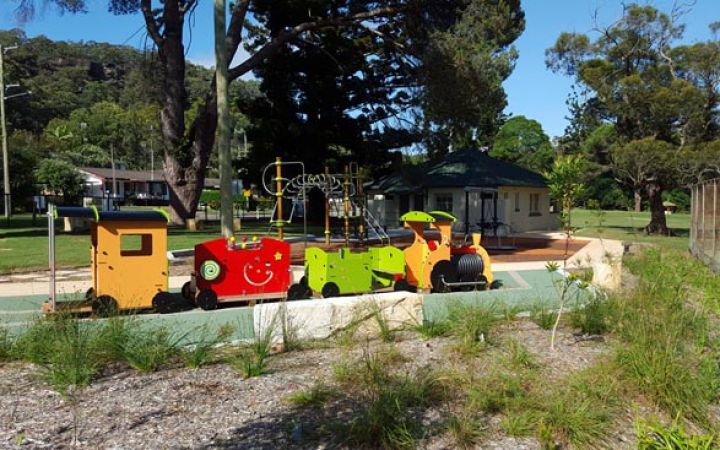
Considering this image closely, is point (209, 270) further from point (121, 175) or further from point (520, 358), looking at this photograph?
point (121, 175)

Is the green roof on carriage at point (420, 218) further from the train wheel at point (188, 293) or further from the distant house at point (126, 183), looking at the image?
the distant house at point (126, 183)

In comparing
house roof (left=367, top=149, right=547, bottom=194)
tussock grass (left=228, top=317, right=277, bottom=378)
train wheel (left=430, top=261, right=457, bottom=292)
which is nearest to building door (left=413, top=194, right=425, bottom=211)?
house roof (left=367, top=149, right=547, bottom=194)

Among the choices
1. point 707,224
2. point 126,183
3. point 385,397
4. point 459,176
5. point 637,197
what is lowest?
point 385,397

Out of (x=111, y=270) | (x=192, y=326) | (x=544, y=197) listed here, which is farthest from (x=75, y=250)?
(x=544, y=197)

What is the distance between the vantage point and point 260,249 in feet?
31.4

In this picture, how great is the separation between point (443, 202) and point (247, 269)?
2095 cm

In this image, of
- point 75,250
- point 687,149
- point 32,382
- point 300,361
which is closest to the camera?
A: point 32,382

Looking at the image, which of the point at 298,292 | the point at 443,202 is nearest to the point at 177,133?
the point at 443,202

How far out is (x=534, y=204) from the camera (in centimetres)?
3127

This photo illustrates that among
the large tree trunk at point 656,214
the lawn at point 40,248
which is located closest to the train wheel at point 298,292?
the lawn at point 40,248

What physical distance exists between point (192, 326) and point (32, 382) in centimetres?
272

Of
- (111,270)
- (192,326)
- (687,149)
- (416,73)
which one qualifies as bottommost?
(192,326)

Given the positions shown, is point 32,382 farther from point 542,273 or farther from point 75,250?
point 75,250

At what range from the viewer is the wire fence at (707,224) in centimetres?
1323
